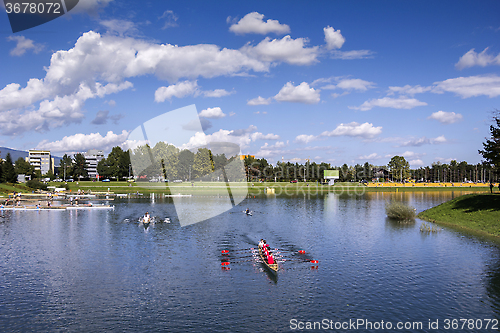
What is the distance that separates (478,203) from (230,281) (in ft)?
206

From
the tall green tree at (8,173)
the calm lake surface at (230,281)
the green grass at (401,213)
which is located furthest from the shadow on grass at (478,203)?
the tall green tree at (8,173)

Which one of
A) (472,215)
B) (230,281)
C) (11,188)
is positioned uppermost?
(11,188)

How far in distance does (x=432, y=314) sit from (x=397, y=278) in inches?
355

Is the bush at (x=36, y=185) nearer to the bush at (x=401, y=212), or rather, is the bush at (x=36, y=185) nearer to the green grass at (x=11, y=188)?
the green grass at (x=11, y=188)

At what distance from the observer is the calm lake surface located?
27.2m

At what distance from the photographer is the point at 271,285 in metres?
34.9

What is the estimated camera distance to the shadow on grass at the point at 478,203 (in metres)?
67.8

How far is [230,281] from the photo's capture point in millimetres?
35969

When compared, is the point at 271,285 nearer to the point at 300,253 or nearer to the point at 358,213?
the point at 300,253

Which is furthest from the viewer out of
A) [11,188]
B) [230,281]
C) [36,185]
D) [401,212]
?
[36,185]

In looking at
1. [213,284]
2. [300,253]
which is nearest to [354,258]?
[300,253]

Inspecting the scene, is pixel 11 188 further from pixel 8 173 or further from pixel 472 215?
pixel 472 215

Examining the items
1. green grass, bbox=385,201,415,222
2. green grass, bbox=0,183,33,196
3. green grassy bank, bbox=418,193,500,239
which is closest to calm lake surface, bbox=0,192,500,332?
green grassy bank, bbox=418,193,500,239

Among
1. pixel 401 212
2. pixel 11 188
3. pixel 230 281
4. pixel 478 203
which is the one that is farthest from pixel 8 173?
pixel 478 203
